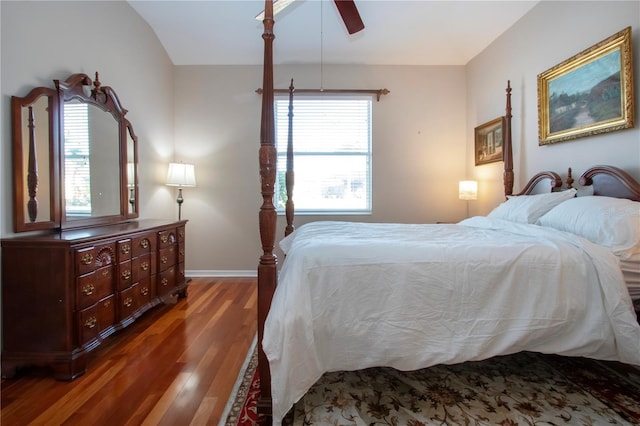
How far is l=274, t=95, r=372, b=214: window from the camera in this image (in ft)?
13.4

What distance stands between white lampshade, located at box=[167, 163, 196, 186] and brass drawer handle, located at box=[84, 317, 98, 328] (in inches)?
74.8

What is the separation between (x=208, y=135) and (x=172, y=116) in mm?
494

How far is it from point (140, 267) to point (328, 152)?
2.50 meters

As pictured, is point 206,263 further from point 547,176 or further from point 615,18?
point 615,18

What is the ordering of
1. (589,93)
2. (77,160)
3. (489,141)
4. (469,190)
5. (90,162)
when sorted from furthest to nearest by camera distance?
(469,190), (489,141), (90,162), (77,160), (589,93)

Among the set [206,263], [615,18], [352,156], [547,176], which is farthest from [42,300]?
[615,18]

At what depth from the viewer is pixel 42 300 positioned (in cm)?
185

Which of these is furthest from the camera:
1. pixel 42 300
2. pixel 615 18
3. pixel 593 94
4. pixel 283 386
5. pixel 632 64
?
pixel 593 94

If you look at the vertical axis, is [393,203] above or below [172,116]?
below

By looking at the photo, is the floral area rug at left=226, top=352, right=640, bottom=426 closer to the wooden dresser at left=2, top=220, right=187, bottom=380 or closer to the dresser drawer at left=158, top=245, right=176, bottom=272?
the wooden dresser at left=2, top=220, right=187, bottom=380

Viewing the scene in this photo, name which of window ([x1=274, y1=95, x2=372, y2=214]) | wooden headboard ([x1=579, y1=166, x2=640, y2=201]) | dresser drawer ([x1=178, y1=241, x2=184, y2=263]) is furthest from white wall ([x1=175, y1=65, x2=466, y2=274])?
wooden headboard ([x1=579, y1=166, x2=640, y2=201])

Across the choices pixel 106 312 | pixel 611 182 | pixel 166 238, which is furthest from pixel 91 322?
pixel 611 182

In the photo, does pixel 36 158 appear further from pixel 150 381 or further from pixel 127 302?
pixel 150 381

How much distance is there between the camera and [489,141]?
3.57 metres
